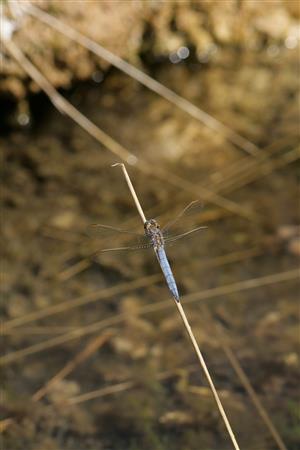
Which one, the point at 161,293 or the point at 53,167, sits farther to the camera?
the point at 53,167

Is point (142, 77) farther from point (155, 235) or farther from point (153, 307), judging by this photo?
point (155, 235)

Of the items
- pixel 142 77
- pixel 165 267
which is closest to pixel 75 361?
pixel 165 267

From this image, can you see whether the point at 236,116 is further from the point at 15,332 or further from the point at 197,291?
the point at 15,332

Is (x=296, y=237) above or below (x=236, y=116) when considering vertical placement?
below

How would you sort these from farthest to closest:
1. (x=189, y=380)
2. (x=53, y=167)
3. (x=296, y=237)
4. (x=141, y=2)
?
(x=141, y=2), (x=53, y=167), (x=296, y=237), (x=189, y=380)

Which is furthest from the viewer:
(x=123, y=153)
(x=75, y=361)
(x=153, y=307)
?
(x=123, y=153)

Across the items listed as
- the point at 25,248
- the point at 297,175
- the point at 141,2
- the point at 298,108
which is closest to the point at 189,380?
the point at 25,248

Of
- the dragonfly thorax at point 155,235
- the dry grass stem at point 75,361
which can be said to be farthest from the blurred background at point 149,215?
the dragonfly thorax at point 155,235

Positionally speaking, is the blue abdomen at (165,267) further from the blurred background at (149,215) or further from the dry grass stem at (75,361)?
the dry grass stem at (75,361)

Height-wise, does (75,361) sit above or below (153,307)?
below
